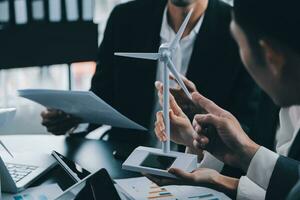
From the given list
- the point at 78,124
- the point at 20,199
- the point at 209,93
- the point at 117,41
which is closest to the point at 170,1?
the point at 117,41

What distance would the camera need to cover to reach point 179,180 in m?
1.24

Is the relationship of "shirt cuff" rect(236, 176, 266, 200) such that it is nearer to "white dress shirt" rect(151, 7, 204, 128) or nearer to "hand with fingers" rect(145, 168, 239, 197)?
"hand with fingers" rect(145, 168, 239, 197)

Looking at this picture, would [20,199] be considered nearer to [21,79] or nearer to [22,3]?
[22,3]

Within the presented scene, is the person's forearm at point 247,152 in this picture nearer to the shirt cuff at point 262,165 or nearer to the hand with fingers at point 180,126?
the shirt cuff at point 262,165

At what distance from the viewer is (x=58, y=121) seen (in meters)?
1.88

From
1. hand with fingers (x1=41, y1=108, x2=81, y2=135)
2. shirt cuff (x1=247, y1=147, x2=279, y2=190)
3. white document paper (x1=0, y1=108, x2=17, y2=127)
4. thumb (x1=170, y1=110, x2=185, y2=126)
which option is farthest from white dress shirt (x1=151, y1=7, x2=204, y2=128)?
white document paper (x1=0, y1=108, x2=17, y2=127)

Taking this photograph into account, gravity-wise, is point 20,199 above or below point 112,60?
below

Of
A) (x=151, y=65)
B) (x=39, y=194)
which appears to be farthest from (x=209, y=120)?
(x=151, y=65)

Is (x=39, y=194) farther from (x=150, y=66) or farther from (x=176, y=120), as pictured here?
(x=150, y=66)

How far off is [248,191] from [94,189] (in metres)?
0.47

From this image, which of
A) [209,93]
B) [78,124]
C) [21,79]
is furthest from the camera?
[21,79]

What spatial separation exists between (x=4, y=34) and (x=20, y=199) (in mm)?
1865

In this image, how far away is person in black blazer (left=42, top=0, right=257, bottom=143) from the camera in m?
2.11

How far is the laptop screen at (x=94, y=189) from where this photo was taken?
3.42ft
